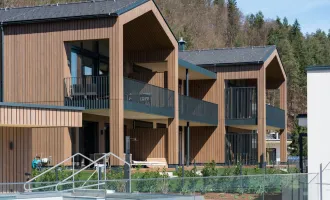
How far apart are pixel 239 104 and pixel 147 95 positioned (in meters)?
11.9

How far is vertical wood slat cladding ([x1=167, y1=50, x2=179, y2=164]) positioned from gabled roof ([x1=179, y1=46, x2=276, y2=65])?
24.9 feet

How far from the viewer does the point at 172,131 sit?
31.4m

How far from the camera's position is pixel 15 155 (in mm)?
21312

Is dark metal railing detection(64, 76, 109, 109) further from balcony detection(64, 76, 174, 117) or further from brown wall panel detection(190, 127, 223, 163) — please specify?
brown wall panel detection(190, 127, 223, 163)

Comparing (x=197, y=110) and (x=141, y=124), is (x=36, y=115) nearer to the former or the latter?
(x=141, y=124)

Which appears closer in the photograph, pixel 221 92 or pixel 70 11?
pixel 70 11

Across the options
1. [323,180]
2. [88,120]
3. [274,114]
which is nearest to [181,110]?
[88,120]

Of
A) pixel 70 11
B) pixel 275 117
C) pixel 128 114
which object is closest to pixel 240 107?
pixel 275 117

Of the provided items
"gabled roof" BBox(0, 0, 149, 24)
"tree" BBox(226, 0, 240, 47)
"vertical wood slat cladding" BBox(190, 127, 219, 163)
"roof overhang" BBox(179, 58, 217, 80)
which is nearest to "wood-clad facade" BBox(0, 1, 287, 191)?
"gabled roof" BBox(0, 0, 149, 24)

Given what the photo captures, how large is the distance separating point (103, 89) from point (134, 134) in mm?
6815

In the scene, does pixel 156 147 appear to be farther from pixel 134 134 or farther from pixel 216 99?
pixel 216 99

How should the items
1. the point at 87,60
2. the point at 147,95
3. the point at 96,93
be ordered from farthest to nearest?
the point at 87,60 < the point at 147,95 < the point at 96,93

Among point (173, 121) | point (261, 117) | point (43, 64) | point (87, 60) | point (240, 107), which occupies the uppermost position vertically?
point (87, 60)

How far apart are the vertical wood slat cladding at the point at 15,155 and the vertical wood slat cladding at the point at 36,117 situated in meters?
1.60
